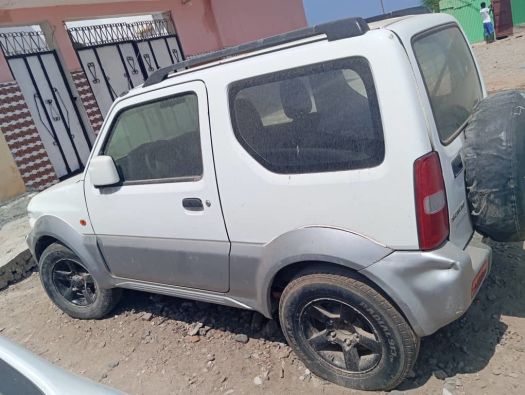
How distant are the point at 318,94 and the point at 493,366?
174cm

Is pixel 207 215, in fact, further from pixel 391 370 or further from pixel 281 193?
pixel 391 370

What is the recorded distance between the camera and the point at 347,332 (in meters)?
2.41

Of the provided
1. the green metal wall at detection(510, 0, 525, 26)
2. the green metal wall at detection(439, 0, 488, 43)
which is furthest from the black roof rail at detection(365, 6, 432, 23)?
the green metal wall at detection(439, 0, 488, 43)

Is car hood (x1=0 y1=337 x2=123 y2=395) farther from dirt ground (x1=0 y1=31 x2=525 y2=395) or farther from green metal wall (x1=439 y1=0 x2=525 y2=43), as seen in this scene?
green metal wall (x1=439 y1=0 x2=525 y2=43)

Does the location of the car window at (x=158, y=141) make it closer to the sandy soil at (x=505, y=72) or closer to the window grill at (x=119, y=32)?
the window grill at (x=119, y=32)

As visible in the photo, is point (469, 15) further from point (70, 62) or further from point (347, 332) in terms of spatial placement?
point (347, 332)

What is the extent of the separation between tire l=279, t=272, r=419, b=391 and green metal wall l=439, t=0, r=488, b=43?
A: 2577 centimetres

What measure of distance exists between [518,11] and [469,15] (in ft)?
10.3

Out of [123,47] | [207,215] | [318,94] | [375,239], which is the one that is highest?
[123,47]

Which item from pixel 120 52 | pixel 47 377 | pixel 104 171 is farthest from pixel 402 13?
pixel 120 52

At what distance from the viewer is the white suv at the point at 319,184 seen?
6.70 ft

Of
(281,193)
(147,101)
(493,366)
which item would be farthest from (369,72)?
(493,366)

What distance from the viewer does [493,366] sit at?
245 cm

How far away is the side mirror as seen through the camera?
2.90m
